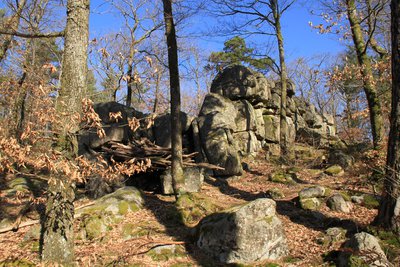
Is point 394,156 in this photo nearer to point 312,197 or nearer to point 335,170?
point 312,197

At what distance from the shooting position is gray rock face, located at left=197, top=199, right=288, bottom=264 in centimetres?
689

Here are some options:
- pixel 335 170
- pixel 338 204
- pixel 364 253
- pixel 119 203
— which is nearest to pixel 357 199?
pixel 338 204

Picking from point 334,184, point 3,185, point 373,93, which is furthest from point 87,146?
point 373,93

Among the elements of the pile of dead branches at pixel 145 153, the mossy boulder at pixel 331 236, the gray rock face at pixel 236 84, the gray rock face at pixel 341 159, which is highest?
the gray rock face at pixel 236 84

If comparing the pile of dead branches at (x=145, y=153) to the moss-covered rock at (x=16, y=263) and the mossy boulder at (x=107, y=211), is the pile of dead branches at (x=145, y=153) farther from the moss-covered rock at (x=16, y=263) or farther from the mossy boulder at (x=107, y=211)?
the moss-covered rock at (x=16, y=263)

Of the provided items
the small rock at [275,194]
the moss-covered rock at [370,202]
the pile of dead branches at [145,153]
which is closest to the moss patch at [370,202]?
the moss-covered rock at [370,202]

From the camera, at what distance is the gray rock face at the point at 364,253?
18.4 ft

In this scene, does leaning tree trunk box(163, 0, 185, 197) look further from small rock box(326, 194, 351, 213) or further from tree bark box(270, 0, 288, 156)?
tree bark box(270, 0, 288, 156)

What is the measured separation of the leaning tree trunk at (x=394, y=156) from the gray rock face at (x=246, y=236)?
2226 millimetres

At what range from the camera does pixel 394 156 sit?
682cm

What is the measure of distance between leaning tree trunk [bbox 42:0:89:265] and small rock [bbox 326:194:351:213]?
23.3 feet

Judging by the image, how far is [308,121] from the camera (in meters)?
25.6

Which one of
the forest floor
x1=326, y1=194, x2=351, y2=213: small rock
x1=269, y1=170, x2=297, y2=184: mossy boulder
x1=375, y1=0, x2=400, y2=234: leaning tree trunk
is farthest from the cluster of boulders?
x1=375, y1=0, x2=400, y2=234: leaning tree trunk

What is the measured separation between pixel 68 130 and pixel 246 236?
4.17 meters
